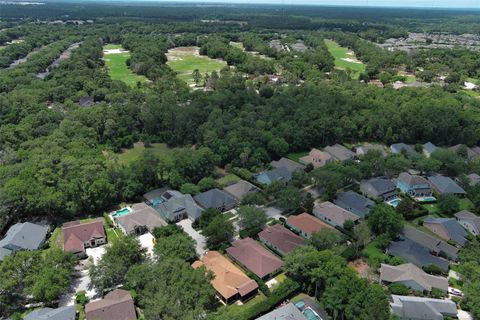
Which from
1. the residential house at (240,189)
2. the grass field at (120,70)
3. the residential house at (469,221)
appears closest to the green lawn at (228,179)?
the residential house at (240,189)

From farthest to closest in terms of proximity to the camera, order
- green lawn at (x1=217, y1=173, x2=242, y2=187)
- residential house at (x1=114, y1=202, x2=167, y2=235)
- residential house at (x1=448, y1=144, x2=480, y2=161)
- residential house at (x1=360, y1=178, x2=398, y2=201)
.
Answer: residential house at (x1=448, y1=144, x2=480, y2=161)
green lawn at (x1=217, y1=173, x2=242, y2=187)
residential house at (x1=360, y1=178, x2=398, y2=201)
residential house at (x1=114, y1=202, x2=167, y2=235)

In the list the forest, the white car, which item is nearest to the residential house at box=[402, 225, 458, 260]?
the forest

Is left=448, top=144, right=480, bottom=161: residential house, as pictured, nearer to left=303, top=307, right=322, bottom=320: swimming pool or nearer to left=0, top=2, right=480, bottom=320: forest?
left=0, top=2, right=480, bottom=320: forest

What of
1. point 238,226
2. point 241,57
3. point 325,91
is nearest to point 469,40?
point 241,57

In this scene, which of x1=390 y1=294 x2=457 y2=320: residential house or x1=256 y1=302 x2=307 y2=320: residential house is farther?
x1=390 y1=294 x2=457 y2=320: residential house

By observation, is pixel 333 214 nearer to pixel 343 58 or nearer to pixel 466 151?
pixel 466 151

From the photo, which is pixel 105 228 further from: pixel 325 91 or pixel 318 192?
pixel 325 91

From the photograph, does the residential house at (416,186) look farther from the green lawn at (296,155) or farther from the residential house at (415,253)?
the green lawn at (296,155)
